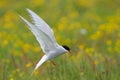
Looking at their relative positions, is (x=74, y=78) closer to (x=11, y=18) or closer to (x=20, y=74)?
(x=20, y=74)

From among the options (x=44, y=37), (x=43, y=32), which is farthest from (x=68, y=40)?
(x=43, y=32)

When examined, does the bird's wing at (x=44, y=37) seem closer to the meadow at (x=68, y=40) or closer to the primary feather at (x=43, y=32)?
the primary feather at (x=43, y=32)

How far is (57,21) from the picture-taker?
1220 cm

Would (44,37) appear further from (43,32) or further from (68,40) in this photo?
(68,40)

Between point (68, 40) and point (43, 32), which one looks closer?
point (43, 32)

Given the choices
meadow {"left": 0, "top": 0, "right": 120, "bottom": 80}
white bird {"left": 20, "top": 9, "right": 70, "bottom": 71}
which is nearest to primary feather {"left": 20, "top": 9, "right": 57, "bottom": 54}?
white bird {"left": 20, "top": 9, "right": 70, "bottom": 71}

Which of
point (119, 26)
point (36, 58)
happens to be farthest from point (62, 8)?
point (36, 58)

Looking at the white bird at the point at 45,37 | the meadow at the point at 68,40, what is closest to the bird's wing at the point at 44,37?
the white bird at the point at 45,37

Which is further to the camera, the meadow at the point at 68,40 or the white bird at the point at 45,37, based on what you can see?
the meadow at the point at 68,40

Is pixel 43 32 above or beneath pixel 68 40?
above

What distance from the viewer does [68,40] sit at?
988 cm

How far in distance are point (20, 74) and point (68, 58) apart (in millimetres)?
1024

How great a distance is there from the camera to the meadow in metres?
6.82

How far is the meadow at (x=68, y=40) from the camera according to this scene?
6824mm
